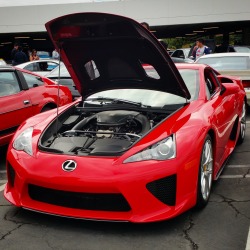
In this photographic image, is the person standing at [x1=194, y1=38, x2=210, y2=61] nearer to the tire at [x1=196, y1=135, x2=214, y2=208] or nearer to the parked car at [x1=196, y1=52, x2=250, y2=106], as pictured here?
the parked car at [x1=196, y1=52, x2=250, y2=106]

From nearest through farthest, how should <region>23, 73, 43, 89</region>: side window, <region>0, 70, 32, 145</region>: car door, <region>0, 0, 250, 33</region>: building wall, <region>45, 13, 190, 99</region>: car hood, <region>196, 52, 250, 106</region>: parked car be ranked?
<region>45, 13, 190, 99</region>: car hood
<region>0, 70, 32, 145</region>: car door
<region>23, 73, 43, 89</region>: side window
<region>196, 52, 250, 106</region>: parked car
<region>0, 0, 250, 33</region>: building wall

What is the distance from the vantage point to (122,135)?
3.98 meters

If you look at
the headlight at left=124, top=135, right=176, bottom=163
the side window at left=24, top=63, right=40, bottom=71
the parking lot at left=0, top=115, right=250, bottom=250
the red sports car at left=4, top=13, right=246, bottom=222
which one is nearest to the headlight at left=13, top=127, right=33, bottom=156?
the red sports car at left=4, top=13, right=246, bottom=222

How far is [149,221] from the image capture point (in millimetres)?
3258

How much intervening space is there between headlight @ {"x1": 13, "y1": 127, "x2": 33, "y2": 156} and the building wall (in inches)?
892

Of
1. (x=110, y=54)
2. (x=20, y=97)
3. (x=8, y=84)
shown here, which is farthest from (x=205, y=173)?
(x=8, y=84)

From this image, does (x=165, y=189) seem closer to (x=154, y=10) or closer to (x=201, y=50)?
(x=201, y=50)

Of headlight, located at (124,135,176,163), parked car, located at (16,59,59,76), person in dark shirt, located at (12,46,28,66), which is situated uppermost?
headlight, located at (124,135,176,163)

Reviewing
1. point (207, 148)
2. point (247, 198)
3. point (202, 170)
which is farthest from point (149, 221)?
point (247, 198)

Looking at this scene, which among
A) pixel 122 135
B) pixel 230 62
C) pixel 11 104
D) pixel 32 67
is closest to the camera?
pixel 122 135

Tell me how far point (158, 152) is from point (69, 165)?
0.72m

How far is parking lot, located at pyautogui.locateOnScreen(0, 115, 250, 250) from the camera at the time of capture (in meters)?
3.17

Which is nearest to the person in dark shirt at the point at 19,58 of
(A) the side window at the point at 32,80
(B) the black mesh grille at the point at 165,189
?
(A) the side window at the point at 32,80

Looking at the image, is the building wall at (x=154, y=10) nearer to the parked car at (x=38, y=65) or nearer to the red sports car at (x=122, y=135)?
the parked car at (x=38, y=65)
